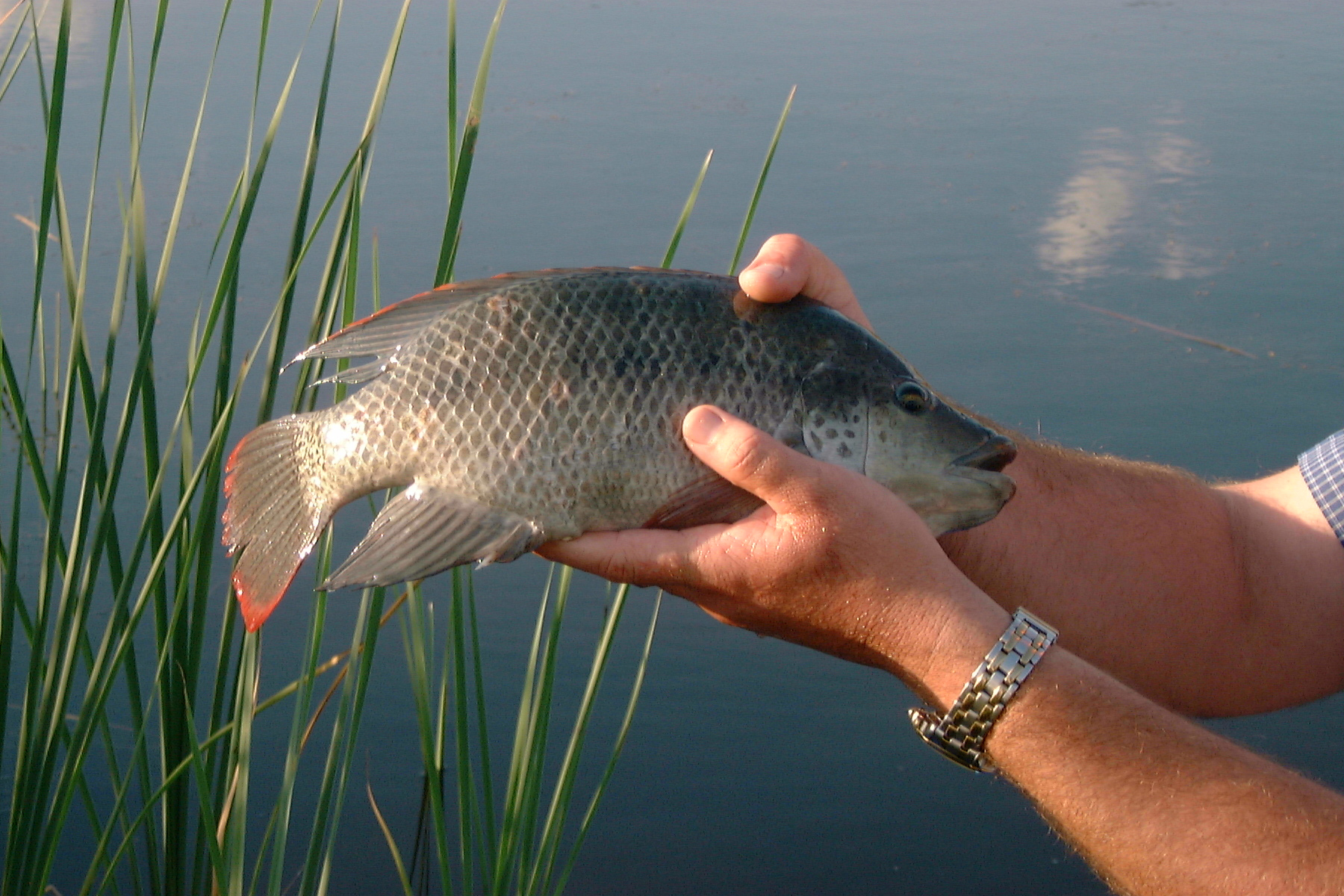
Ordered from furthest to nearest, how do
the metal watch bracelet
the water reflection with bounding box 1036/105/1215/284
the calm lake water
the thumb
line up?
the water reflection with bounding box 1036/105/1215/284, the calm lake water, the metal watch bracelet, the thumb

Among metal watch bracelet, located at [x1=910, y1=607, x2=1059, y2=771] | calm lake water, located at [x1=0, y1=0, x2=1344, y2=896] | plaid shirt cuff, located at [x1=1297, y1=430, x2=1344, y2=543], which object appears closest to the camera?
metal watch bracelet, located at [x1=910, y1=607, x2=1059, y2=771]

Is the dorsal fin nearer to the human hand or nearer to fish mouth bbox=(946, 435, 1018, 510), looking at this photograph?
the human hand

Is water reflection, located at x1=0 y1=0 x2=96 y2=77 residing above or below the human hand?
below

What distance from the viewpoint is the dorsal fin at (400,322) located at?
171cm

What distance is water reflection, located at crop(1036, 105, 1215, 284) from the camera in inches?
210

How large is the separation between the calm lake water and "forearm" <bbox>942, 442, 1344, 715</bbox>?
89 centimetres

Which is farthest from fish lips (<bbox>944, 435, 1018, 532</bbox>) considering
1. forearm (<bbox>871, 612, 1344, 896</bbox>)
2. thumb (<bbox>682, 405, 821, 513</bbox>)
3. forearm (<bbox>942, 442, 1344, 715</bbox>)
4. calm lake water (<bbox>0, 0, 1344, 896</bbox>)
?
calm lake water (<bbox>0, 0, 1344, 896</bbox>)

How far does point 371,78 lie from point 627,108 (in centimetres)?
142

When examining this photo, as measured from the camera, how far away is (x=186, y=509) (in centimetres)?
174

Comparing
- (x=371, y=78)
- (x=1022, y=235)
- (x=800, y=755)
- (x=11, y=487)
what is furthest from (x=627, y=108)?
(x=800, y=755)

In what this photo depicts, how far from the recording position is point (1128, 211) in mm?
5746

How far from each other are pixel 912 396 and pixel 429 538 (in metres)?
0.72

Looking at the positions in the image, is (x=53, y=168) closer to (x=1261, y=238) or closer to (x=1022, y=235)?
(x=1022, y=235)

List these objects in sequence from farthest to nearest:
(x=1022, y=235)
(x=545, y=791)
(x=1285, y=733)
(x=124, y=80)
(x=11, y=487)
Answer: (x=124, y=80), (x=1022, y=235), (x=11, y=487), (x=1285, y=733), (x=545, y=791)
